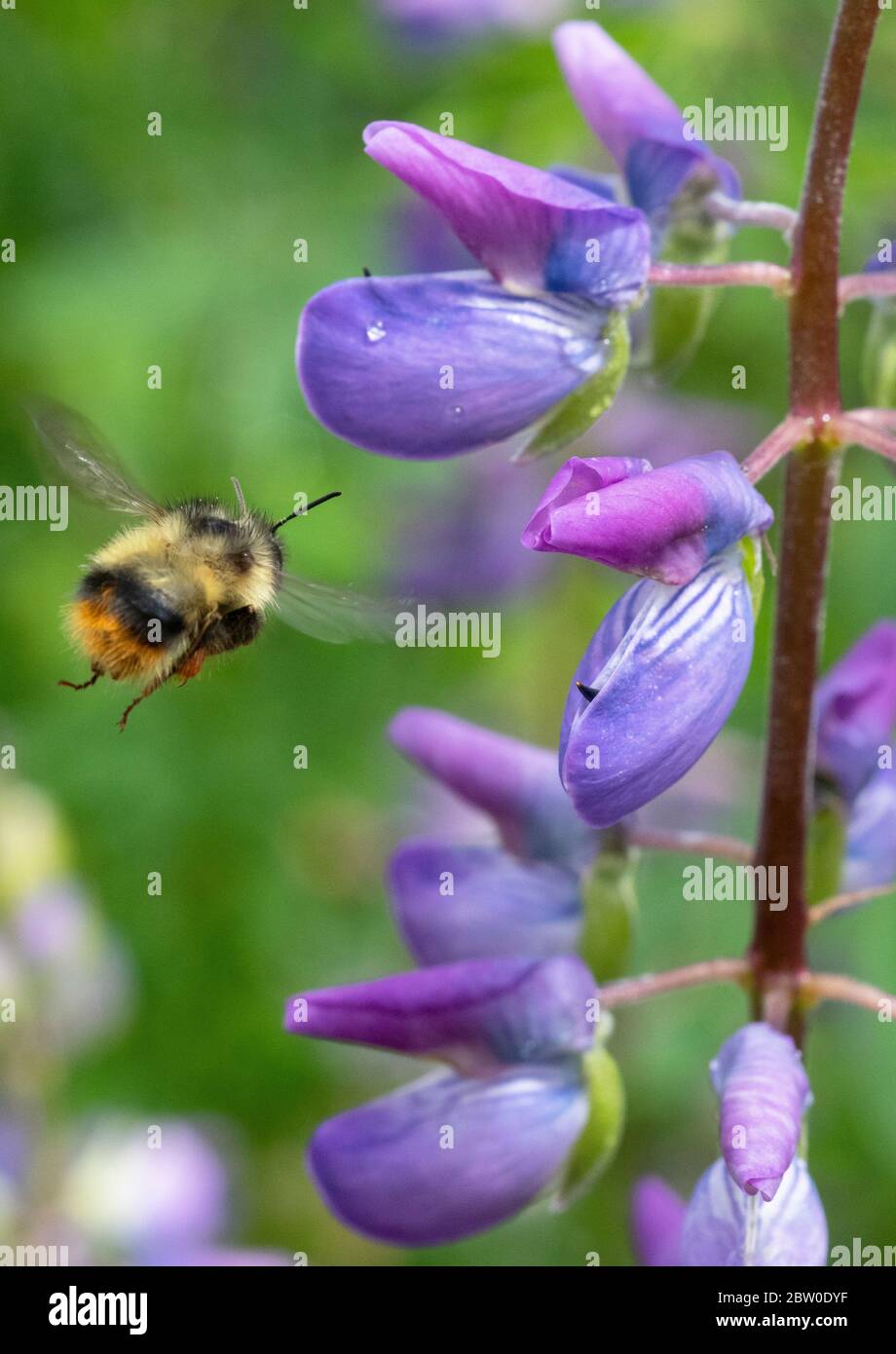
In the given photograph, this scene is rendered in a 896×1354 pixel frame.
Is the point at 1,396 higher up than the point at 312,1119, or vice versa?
the point at 1,396

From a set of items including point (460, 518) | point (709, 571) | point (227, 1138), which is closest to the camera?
point (709, 571)

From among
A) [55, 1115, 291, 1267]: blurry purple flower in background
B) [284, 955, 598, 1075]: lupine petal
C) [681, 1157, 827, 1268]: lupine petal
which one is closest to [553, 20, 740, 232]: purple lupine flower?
[284, 955, 598, 1075]: lupine petal

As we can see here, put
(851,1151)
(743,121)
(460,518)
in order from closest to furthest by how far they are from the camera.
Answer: (743,121)
(851,1151)
(460,518)

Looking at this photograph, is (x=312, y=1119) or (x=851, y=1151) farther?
(x=312, y=1119)

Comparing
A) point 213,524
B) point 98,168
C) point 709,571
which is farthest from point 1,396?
point 709,571

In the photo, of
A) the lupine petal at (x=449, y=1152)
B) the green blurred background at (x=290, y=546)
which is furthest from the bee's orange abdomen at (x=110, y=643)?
the green blurred background at (x=290, y=546)

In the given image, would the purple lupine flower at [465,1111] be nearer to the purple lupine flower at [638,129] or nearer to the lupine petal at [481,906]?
the lupine petal at [481,906]

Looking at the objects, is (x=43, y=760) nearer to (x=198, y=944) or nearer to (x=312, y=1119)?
(x=198, y=944)
